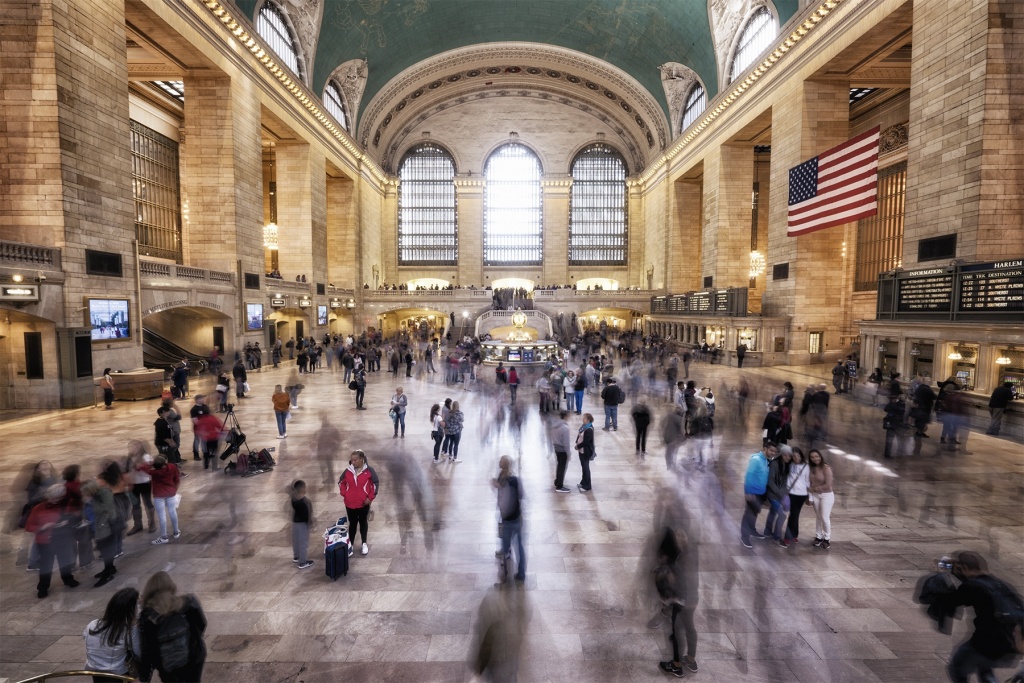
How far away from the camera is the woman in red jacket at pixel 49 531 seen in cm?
450

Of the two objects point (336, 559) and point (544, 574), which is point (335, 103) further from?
point (544, 574)

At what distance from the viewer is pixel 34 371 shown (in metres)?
12.4

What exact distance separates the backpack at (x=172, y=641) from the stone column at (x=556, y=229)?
43.8 m

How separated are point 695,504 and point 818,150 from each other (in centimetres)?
2015

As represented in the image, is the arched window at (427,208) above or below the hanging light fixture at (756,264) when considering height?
above

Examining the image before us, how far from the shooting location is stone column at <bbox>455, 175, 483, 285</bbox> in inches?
1756

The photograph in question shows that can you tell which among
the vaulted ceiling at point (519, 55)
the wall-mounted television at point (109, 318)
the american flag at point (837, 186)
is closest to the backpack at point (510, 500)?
the wall-mounted television at point (109, 318)

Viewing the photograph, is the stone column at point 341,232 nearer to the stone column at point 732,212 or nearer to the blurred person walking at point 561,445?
the stone column at point 732,212

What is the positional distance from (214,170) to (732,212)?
26339mm

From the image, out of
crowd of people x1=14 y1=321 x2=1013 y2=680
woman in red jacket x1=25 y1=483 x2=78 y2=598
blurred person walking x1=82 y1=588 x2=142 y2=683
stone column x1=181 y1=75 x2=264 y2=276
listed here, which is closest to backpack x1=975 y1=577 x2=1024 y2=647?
crowd of people x1=14 y1=321 x2=1013 y2=680

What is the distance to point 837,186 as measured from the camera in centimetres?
1683

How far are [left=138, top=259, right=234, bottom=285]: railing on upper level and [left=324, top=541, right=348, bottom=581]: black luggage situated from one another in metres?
14.8

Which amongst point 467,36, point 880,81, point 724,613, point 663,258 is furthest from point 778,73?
point 724,613

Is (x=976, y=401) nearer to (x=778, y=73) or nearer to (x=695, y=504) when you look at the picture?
(x=695, y=504)
